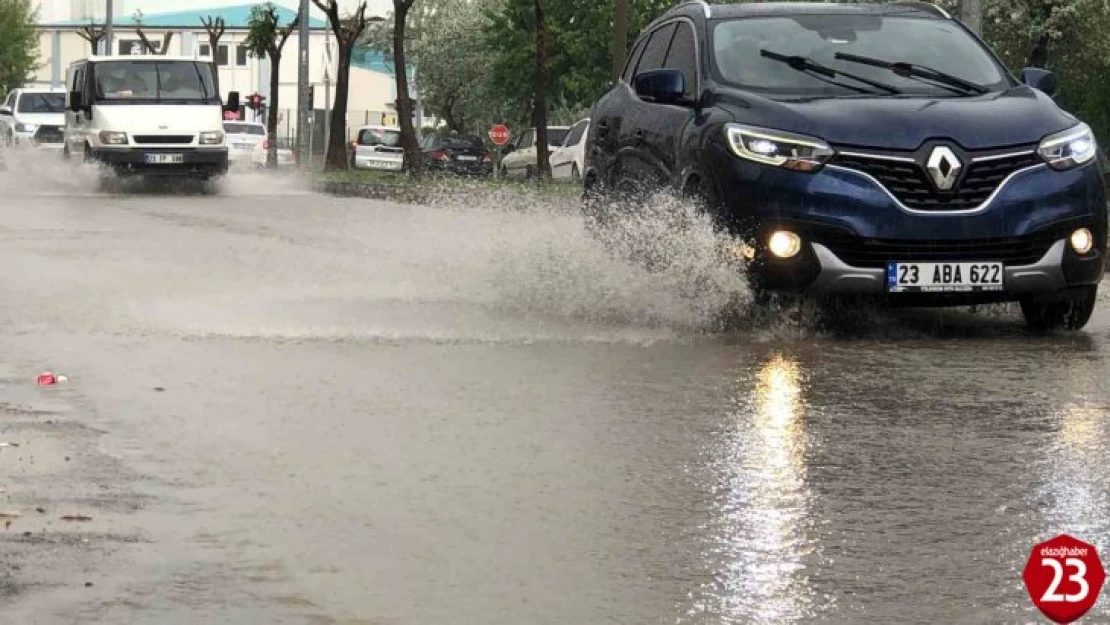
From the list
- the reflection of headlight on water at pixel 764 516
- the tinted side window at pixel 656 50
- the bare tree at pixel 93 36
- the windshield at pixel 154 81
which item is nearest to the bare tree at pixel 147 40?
the bare tree at pixel 93 36

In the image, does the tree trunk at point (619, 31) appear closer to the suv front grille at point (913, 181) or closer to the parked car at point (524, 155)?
the parked car at point (524, 155)

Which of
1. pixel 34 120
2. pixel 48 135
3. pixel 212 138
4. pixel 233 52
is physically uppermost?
pixel 212 138

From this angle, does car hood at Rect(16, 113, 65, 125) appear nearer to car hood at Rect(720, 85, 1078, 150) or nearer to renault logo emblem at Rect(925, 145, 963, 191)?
car hood at Rect(720, 85, 1078, 150)

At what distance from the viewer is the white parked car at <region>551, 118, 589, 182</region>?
126ft

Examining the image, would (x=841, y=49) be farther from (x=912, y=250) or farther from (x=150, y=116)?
(x=150, y=116)

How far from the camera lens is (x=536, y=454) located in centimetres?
723

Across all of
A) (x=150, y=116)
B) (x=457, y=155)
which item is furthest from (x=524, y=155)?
(x=150, y=116)

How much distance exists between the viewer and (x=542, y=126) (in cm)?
4181

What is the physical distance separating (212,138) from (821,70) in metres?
22.3

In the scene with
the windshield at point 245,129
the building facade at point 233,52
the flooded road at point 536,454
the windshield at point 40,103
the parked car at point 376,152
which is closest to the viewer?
the flooded road at point 536,454

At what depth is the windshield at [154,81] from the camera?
32.8m

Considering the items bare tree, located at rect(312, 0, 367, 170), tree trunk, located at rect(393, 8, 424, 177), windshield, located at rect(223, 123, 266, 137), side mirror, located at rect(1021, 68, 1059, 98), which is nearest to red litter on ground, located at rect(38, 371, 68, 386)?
side mirror, located at rect(1021, 68, 1059, 98)

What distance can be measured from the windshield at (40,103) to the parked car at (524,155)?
10.1 m

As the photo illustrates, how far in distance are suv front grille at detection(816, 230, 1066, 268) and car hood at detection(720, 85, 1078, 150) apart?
45 centimetres
